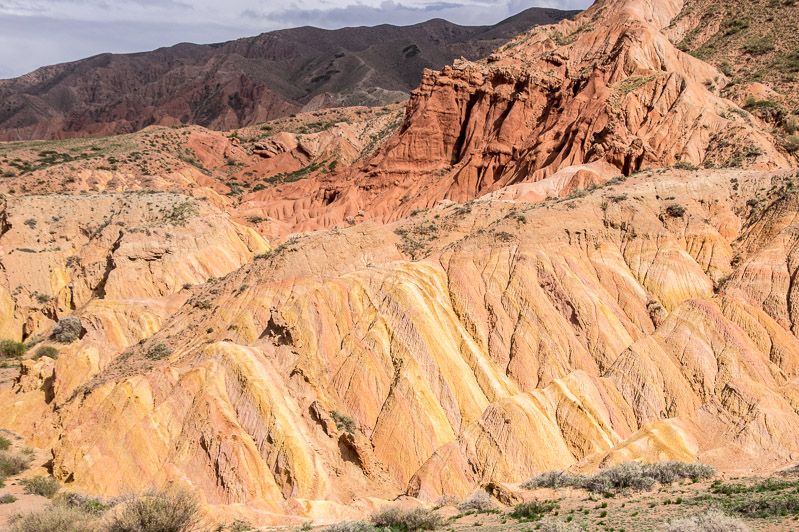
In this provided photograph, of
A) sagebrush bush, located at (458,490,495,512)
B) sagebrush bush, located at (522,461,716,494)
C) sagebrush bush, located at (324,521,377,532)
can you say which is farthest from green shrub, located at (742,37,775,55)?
sagebrush bush, located at (324,521,377,532)

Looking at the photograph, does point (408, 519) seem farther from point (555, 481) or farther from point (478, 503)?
point (555, 481)

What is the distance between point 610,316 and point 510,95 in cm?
4077

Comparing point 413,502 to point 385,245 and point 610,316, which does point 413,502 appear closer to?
point 610,316

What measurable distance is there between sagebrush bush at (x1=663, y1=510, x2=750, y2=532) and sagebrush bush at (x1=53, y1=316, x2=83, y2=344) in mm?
34577

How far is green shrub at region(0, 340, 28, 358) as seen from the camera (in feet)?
135

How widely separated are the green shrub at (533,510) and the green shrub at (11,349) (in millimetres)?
34756

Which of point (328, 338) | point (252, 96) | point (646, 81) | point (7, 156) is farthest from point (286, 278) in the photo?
point (252, 96)

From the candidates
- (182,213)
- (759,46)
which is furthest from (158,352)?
(759,46)

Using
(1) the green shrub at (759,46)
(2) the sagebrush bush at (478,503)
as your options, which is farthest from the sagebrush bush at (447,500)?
(1) the green shrub at (759,46)

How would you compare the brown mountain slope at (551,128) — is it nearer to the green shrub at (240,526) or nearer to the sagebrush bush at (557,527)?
the sagebrush bush at (557,527)

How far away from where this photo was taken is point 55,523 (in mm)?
16156

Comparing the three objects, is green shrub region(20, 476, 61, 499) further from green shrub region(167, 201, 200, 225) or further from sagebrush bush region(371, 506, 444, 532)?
green shrub region(167, 201, 200, 225)

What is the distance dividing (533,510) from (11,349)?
36.0 m

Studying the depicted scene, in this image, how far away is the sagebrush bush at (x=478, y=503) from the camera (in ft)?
60.1
